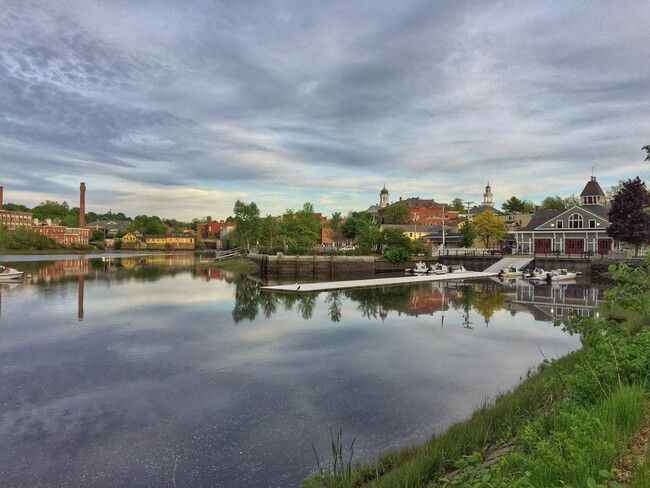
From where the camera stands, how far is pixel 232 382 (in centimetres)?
1349

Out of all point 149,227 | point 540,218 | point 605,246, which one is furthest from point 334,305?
point 149,227

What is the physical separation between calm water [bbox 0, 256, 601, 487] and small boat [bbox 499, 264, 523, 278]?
78.2 feet

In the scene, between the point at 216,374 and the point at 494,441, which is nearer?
the point at 494,441

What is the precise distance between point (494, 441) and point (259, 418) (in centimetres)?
536

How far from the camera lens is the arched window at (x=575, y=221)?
65000 mm

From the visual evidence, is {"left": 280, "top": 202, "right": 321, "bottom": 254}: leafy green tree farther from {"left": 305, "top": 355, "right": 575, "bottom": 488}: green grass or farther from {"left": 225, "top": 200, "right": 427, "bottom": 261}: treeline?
{"left": 305, "top": 355, "right": 575, "bottom": 488}: green grass

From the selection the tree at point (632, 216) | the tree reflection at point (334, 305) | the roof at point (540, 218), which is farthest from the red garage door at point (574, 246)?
the tree reflection at point (334, 305)

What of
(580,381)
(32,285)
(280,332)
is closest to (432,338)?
(280,332)

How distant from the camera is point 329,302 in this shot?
32.0 m

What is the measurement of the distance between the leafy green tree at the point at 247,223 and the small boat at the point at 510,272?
2284 inches

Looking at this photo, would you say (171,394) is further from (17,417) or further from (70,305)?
(70,305)

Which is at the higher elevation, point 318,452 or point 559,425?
point 559,425

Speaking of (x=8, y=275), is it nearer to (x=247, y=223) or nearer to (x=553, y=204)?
(x=247, y=223)

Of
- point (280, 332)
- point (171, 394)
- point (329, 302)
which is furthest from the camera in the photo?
point (329, 302)
